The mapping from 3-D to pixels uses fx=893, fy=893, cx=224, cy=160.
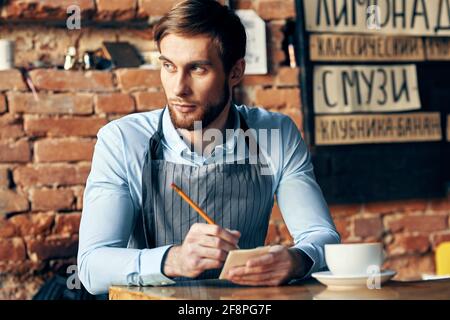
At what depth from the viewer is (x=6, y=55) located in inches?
108

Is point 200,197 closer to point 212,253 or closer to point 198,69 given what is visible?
point 198,69

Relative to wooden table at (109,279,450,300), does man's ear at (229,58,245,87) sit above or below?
above

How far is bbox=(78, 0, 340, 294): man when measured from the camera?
1791 millimetres

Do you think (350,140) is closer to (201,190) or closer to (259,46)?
(259,46)

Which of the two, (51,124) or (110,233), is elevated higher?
(51,124)

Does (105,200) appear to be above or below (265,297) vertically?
above

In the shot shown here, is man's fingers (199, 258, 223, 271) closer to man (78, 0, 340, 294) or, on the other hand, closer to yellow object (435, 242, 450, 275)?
man (78, 0, 340, 294)

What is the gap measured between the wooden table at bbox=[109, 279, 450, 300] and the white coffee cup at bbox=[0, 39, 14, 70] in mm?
1321

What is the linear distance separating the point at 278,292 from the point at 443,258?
1833mm

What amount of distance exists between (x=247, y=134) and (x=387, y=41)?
128 centimetres

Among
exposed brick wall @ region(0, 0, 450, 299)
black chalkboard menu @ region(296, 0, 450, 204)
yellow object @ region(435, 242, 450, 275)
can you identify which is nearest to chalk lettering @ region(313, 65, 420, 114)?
black chalkboard menu @ region(296, 0, 450, 204)

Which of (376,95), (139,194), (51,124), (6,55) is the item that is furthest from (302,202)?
(376,95)

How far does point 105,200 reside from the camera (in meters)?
1.77
